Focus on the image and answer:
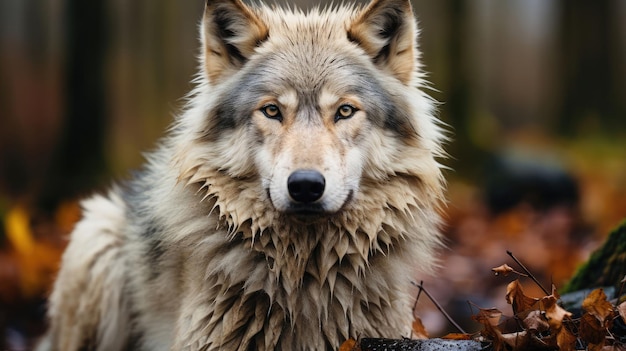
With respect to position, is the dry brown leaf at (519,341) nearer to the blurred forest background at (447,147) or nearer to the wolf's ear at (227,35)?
the wolf's ear at (227,35)

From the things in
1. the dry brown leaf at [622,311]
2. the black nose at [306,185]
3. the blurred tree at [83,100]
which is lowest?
the blurred tree at [83,100]

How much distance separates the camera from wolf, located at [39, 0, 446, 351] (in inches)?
144

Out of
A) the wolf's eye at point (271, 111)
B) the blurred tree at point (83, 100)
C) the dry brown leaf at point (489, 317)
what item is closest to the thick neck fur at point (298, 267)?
the wolf's eye at point (271, 111)

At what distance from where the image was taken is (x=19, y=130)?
44.9ft

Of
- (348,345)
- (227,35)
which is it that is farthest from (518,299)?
(227,35)

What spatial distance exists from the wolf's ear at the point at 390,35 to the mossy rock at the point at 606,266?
4.86 ft

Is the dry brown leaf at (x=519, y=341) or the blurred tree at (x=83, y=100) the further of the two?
the blurred tree at (x=83, y=100)

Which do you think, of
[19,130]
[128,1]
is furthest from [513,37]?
[19,130]

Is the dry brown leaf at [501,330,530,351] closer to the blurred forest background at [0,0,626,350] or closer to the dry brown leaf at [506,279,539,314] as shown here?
the dry brown leaf at [506,279,539,314]

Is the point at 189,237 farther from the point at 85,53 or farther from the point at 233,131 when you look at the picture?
the point at 85,53

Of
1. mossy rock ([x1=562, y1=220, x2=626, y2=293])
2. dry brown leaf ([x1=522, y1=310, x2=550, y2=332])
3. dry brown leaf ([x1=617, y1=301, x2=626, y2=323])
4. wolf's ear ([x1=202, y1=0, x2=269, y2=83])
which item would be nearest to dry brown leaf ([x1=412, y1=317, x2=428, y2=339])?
mossy rock ([x1=562, y1=220, x2=626, y2=293])

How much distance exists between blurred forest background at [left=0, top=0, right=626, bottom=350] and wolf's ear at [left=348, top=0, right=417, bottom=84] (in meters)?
2.52

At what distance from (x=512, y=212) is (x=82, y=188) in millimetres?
5816

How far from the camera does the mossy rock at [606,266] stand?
3.87m
